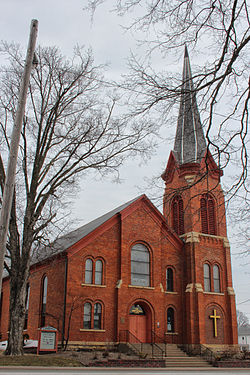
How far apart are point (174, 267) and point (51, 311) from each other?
9.77m

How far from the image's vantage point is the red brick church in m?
26.9

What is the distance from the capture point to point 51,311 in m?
28.0

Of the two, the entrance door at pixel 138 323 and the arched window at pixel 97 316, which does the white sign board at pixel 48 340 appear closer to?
the arched window at pixel 97 316

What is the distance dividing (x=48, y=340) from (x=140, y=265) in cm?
951

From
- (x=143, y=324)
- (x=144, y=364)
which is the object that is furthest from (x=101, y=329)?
(x=144, y=364)

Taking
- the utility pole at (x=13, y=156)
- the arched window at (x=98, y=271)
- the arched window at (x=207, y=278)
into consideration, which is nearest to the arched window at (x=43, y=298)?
the arched window at (x=98, y=271)

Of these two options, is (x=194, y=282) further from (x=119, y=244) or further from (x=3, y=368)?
(x=3, y=368)

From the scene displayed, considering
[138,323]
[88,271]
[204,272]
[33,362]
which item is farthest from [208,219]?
[33,362]

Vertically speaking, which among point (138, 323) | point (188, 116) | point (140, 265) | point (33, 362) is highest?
point (188, 116)

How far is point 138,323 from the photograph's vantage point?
28.7 meters

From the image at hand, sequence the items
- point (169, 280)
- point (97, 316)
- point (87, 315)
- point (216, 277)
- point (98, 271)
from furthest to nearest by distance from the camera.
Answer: point (216, 277), point (169, 280), point (98, 271), point (97, 316), point (87, 315)

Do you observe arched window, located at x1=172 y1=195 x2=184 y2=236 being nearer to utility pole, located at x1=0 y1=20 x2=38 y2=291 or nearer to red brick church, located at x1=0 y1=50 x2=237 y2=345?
red brick church, located at x1=0 y1=50 x2=237 y2=345

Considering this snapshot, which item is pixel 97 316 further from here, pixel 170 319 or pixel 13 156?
pixel 13 156

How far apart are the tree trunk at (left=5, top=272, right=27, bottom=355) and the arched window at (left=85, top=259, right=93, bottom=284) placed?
830 centimetres
